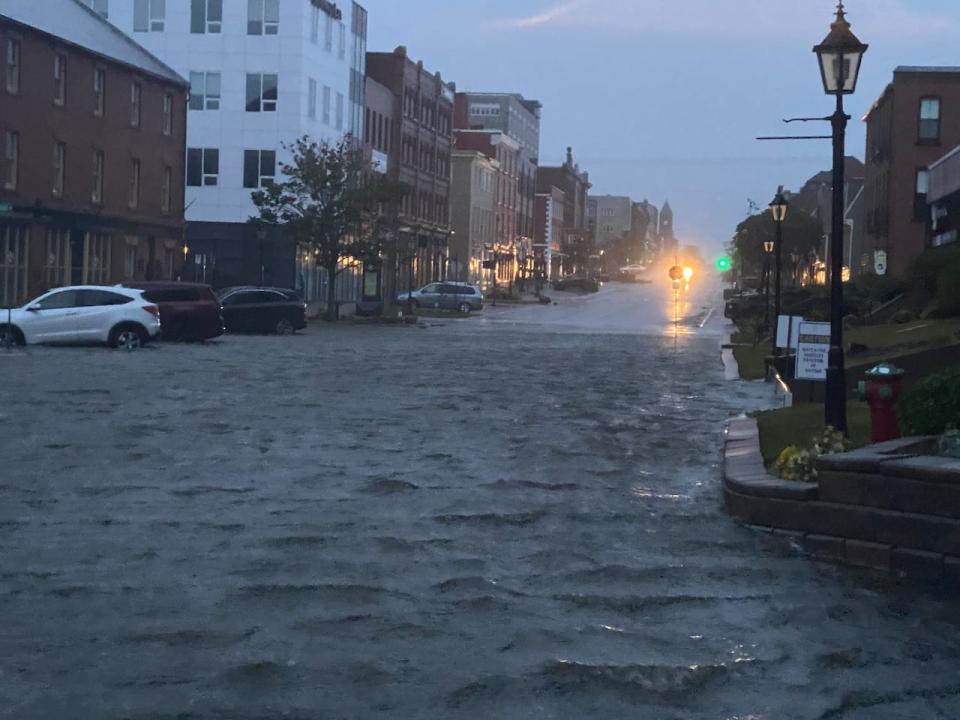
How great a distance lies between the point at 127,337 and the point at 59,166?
17936 mm

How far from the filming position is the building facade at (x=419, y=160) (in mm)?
86562

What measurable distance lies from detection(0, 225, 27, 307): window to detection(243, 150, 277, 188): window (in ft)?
69.8

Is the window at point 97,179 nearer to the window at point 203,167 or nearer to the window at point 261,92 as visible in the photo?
the window at point 203,167

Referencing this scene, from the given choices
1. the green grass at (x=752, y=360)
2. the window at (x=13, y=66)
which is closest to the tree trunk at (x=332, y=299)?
the window at (x=13, y=66)

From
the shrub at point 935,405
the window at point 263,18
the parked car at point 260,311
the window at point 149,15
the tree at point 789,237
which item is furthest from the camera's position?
the tree at point 789,237

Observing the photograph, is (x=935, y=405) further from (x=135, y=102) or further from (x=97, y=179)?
(x=135, y=102)

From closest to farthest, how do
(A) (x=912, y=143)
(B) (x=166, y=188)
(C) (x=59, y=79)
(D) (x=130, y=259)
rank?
(C) (x=59, y=79), (D) (x=130, y=259), (B) (x=166, y=188), (A) (x=912, y=143)

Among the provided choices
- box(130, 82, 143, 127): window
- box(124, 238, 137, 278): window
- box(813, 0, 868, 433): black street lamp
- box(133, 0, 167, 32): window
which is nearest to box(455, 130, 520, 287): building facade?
box(133, 0, 167, 32): window

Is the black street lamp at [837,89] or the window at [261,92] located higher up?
the window at [261,92]

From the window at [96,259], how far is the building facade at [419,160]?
24.0m

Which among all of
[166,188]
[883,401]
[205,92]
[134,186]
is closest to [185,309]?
[134,186]

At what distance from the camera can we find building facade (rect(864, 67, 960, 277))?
58.4 meters

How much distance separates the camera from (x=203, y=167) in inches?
2645

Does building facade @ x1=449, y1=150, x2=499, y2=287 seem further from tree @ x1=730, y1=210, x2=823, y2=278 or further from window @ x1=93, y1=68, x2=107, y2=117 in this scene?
window @ x1=93, y1=68, x2=107, y2=117
